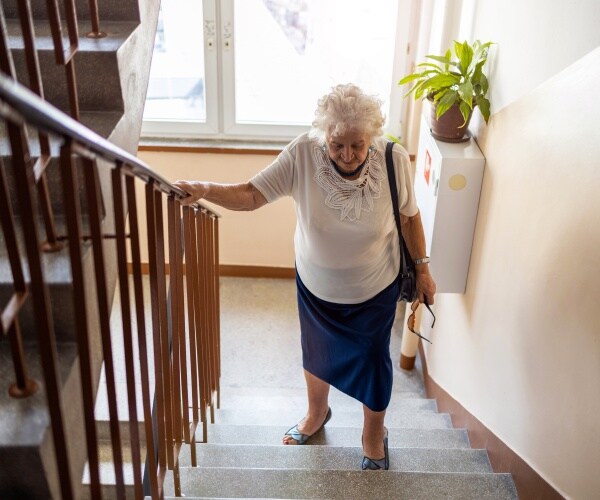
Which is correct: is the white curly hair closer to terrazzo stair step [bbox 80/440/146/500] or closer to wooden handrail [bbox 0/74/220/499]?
wooden handrail [bbox 0/74/220/499]

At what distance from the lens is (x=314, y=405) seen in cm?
281

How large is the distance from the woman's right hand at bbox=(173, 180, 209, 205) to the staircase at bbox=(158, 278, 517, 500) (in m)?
0.97

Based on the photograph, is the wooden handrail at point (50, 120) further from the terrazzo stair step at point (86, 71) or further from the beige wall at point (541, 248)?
the beige wall at point (541, 248)

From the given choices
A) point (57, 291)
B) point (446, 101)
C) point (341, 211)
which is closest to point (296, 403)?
point (341, 211)

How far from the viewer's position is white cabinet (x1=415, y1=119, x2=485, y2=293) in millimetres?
2746

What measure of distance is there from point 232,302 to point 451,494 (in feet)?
8.19

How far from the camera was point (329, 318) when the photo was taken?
2436 millimetres

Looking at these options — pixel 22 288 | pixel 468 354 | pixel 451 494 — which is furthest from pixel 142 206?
pixel 22 288

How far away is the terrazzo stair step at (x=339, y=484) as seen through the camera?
228 centimetres

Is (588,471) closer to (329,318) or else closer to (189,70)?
(329,318)

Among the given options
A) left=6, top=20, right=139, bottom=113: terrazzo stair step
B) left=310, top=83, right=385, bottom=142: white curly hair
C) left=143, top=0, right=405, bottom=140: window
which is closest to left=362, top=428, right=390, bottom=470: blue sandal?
left=310, top=83, right=385, bottom=142: white curly hair

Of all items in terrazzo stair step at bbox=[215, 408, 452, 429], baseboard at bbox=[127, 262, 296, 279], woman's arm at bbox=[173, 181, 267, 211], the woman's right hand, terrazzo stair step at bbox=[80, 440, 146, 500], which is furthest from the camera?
baseboard at bbox=[127, 262, 296, 279]

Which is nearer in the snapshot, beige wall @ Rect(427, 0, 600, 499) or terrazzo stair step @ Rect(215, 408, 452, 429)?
beige wall @ Rect(427, 0, 600, 499)

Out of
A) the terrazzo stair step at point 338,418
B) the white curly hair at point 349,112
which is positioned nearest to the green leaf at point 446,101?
the white curly hair at point 349,112
